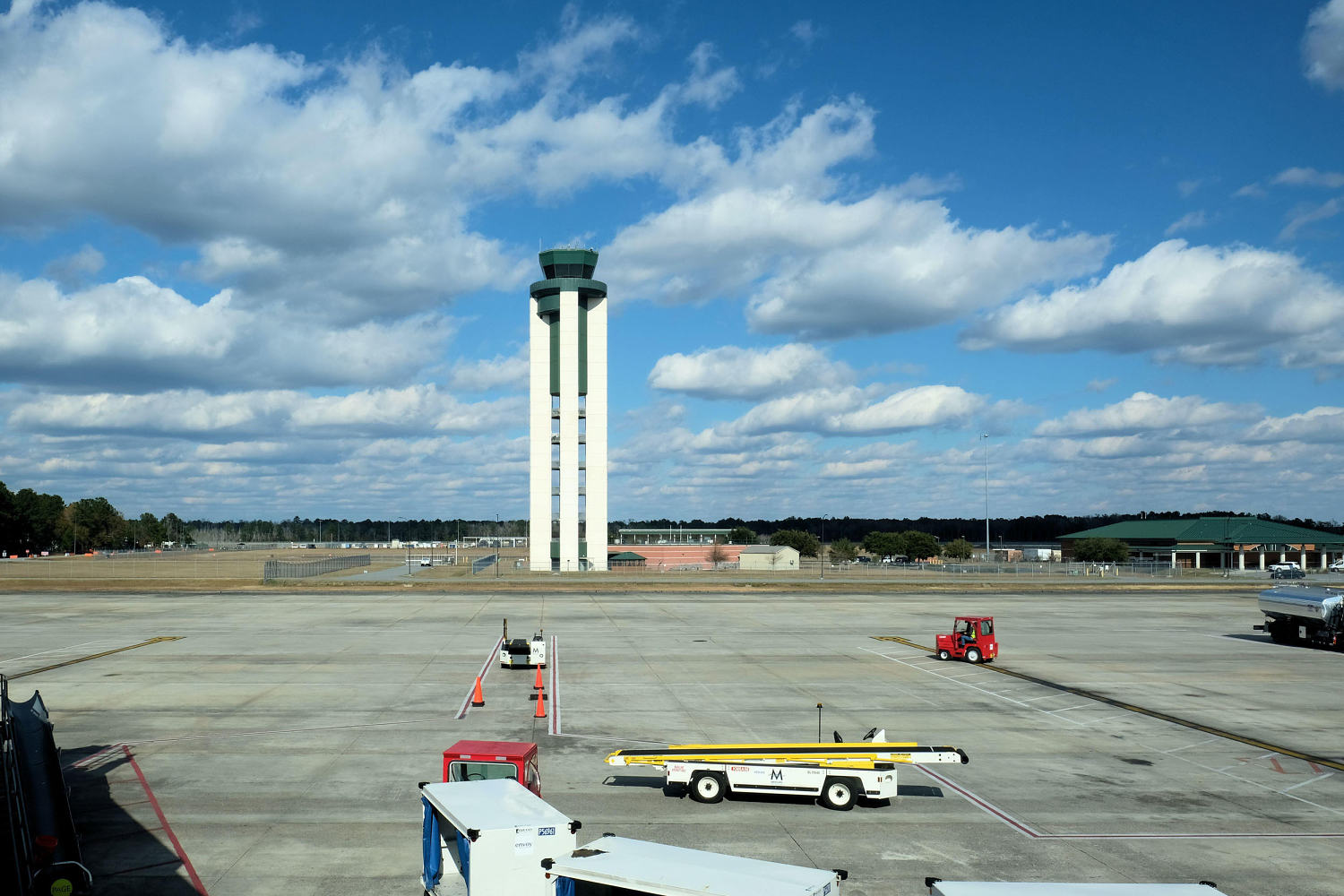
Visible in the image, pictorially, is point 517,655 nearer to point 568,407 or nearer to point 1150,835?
point 1150,835

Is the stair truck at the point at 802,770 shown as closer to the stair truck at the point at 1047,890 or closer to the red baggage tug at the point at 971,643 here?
the stair truck at the point at 1047,890

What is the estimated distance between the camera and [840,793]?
65.3 feet

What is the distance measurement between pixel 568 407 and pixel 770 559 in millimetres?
42093

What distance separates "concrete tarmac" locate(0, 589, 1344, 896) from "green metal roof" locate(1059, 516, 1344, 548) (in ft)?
402

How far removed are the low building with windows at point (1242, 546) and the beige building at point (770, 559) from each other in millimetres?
67228

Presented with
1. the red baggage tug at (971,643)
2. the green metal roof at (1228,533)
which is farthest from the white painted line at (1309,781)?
the green metal roof at (1228,533)

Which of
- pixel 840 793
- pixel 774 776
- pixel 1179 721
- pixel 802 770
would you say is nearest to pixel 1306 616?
pixel 1179 721

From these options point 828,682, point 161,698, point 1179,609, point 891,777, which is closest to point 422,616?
point 161,698

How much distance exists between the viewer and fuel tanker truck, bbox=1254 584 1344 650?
5025 cm

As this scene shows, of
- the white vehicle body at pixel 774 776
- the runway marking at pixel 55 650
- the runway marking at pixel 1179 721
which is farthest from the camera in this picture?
the runway marking at pixel 55 650

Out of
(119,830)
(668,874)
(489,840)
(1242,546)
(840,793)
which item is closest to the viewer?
(668,874)

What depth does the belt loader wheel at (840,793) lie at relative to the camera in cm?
1981

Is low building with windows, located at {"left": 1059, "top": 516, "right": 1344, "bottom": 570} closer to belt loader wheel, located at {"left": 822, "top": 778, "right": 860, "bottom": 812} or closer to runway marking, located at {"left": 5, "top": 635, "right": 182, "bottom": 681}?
runway marking, located at {"left": 5, "top": 635, "right": 182, "bottom": 681}

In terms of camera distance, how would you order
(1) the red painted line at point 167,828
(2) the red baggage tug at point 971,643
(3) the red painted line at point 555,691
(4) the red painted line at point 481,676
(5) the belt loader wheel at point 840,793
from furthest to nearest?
(2) the red baggage tug at point 971,643 → (4) the red painted line at point 481,676 → (3) the red painted line at point 555,691 → (5) the belt loader wheel at point 840,793 → (1) the red painted line at point 167,828
